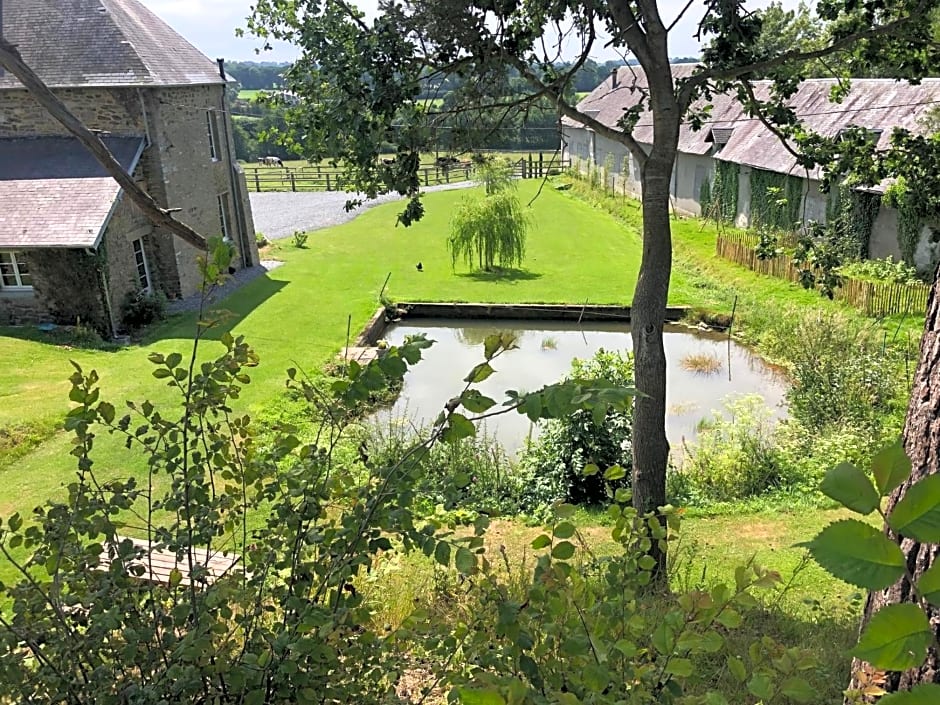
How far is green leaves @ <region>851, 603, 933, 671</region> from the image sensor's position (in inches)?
36.9

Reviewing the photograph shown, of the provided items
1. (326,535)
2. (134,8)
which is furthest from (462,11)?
(134,8)

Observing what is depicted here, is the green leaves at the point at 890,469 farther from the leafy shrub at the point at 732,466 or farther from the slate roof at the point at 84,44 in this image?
the slate roof at the point at 84,44

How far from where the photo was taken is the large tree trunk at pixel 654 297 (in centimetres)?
619

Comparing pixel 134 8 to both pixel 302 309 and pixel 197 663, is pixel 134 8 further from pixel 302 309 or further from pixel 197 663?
pixel 197 663

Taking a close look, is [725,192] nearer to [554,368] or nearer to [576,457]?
[554,368]

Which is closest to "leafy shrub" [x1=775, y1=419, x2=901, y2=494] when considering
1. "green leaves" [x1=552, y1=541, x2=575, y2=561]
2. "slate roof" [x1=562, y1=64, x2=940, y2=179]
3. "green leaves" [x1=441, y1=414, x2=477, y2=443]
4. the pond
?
the pond

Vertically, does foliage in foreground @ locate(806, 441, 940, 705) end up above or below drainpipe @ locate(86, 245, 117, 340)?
above

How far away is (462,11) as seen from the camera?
639 cm

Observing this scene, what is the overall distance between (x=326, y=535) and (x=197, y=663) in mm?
505

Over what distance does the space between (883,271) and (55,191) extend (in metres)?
19.6

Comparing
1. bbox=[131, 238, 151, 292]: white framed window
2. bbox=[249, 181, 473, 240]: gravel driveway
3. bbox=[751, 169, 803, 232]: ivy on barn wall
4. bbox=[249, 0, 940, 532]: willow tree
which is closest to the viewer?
bbox=[249, 0, 940, 532]: willow tree

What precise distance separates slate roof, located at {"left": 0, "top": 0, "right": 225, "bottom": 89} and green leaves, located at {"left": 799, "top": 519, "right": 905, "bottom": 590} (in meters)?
18.8

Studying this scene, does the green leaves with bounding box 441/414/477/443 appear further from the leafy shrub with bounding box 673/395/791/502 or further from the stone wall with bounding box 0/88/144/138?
the stone wall with bounding box 0/88/144/138

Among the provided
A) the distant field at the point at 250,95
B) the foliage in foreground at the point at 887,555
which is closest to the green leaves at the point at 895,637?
the foliage in foreground at the point at 887,555
